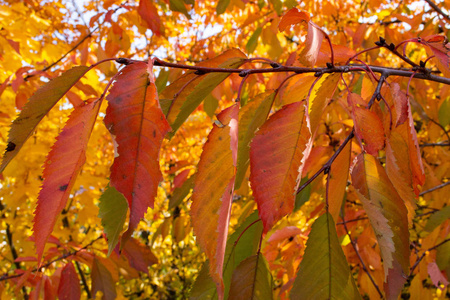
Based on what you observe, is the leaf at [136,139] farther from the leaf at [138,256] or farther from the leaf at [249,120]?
the leaf at [138,256]

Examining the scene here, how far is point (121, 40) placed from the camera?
169 centimetres

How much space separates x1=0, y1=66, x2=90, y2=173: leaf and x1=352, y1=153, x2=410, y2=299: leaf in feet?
1.09

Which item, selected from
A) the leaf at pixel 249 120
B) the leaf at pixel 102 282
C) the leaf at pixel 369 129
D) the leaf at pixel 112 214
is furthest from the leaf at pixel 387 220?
the leaf at pixel 102 282

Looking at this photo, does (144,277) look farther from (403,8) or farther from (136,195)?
(136,195)

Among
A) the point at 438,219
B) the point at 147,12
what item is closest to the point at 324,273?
the point at 438,219

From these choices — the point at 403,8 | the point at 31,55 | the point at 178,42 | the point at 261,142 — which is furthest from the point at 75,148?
the point at 178,42

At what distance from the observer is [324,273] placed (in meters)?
0.39

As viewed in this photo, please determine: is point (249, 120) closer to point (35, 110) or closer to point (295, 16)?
point (295, 16)

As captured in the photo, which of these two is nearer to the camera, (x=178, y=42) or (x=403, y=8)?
(x=403, y=8)

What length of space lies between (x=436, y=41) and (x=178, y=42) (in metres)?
3.33

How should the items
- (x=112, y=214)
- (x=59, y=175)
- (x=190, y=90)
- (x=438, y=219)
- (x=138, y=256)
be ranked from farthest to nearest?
(x=138, y=256) → (x=438, y=219) → (x=190, y=90) → (x=112, y=214) → (x=59, y=175)

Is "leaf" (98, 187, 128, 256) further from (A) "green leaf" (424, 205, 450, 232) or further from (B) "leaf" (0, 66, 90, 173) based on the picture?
(A) "green leaf" (424, 205, 450, 232)

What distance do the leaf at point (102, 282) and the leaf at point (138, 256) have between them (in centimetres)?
8

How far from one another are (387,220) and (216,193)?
0.60ft
